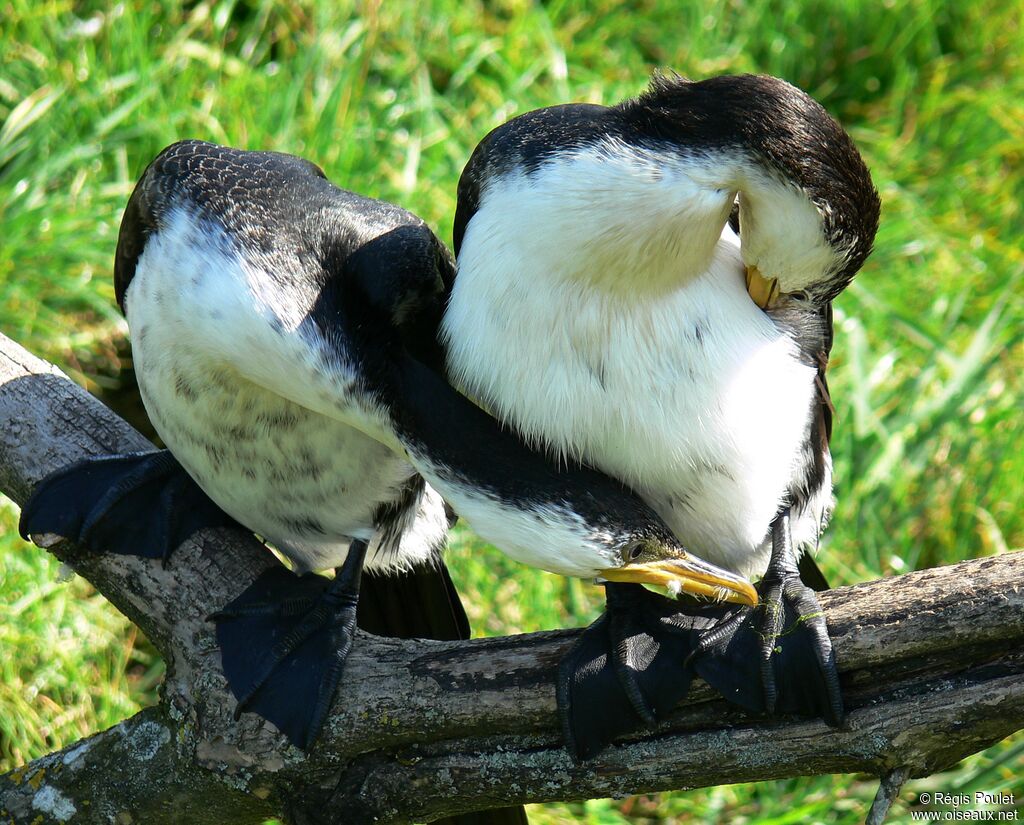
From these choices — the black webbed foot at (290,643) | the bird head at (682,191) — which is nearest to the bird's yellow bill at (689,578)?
the bird head at (682,191)

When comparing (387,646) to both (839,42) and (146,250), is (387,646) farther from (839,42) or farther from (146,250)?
(839,42)

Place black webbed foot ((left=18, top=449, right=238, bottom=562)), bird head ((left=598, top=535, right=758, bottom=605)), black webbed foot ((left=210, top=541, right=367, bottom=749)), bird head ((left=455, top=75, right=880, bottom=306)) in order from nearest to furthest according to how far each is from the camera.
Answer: bird head ((left=455, top=75, right=880, bottom=306))
bird head ((left=598, top=535, right=758, bottom=605))
black webbed foot ((left=210, top=541, right=367, bottom=749))
black webbed foot ((left=18, top=449, right=238, bottom=562))

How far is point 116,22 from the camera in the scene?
477 centimetres

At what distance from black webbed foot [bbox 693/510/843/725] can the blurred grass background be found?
1160mm

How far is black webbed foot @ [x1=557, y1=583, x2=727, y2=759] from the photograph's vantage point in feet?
7.65

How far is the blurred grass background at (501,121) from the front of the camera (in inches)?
152

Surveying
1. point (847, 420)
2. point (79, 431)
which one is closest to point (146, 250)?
point (79, 431)

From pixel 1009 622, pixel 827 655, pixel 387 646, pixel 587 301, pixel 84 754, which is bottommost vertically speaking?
pixel 84 754

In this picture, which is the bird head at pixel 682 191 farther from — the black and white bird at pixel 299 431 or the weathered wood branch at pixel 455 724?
the weathered wood branch at pixel 455 724

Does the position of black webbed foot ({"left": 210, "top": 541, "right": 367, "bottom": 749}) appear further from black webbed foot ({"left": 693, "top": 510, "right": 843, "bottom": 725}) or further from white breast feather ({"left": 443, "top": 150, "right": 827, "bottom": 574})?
black webbed foot ({"left": 693, "top": 510, "right": 843, "bottom": 725})

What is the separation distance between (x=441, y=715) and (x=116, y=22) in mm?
3419

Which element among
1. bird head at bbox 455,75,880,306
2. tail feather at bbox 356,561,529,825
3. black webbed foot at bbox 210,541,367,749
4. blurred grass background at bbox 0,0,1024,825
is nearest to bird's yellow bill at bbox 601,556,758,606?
bird head at bbox 455,75,880,306

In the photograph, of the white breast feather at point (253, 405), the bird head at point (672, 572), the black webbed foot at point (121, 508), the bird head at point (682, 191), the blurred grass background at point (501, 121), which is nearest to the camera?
the bird head at point (682, 191)

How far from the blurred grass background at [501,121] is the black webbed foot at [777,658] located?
116 centimetres
